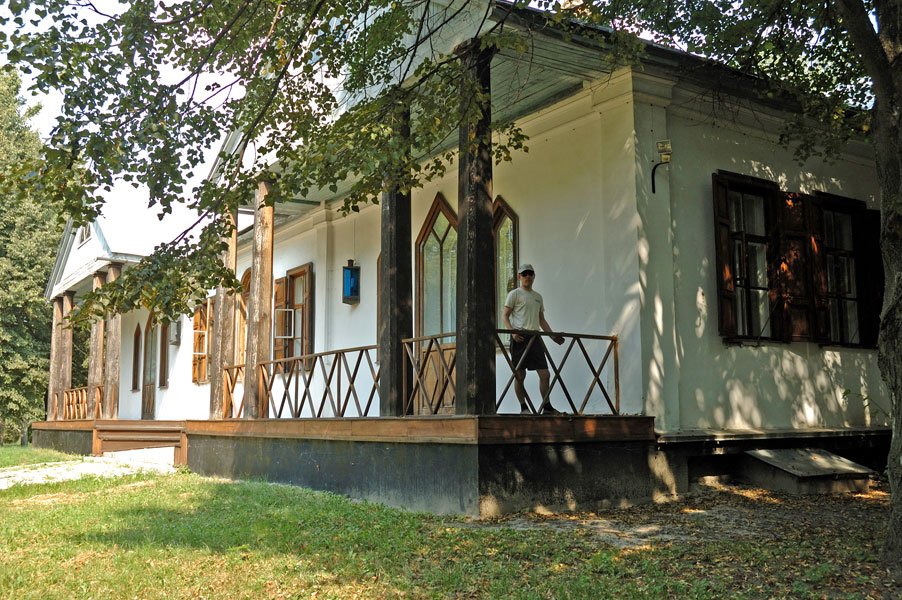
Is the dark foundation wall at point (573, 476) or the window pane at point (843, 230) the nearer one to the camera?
the dark foundation wall at point (573, 476)

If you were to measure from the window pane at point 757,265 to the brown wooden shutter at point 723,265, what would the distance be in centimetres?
48

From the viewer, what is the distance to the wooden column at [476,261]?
26.1ft

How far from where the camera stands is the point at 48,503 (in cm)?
1003

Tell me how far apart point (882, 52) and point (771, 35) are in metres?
3.17

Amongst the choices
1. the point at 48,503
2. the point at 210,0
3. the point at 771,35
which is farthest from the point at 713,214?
the point at 48,503

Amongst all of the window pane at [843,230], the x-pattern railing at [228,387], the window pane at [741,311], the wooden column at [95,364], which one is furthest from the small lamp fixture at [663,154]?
the wooden column at [95,364]

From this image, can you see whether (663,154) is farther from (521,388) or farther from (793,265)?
(521,388)

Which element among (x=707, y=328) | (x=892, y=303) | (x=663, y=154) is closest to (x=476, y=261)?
(x=663, y=154)

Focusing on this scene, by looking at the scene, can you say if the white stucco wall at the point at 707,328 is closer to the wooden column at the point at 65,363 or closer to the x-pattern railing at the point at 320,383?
the x-pattern railing at the point at 320,383

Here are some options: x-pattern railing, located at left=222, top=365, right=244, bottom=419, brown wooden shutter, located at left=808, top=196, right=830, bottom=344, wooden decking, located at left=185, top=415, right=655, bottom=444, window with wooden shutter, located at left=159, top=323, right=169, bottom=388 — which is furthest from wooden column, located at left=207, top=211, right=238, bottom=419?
brown wooden shutter, located at left=808, top=196, right=830, bottom=344

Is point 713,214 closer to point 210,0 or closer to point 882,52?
point 882,52

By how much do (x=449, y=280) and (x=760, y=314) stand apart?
168 inches

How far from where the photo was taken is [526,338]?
8.88m

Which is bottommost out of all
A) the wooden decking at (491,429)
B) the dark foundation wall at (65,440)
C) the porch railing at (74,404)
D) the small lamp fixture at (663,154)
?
the dark foundation wall at (65,440)
